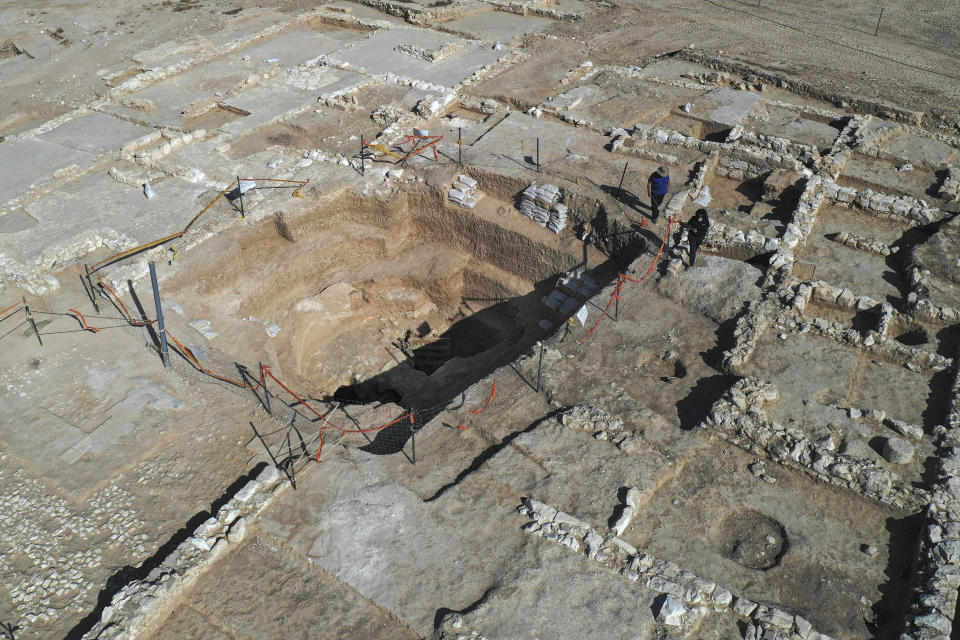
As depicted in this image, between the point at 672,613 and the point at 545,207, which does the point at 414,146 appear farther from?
the point at 672,613

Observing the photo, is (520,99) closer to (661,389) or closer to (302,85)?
(302,85)

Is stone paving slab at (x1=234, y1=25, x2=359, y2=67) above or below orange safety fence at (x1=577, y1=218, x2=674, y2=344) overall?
above

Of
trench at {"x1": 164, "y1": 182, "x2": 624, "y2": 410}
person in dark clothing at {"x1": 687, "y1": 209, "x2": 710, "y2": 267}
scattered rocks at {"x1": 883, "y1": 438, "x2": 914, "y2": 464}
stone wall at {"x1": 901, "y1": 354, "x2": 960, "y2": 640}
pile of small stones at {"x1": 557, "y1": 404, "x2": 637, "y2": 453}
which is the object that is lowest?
trench at {"x1": 164, "y1": 182, "x2": 624, "y2": 410}

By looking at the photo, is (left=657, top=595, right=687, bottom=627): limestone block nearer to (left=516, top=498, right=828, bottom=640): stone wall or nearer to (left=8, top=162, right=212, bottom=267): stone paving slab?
(left=516, top=498, right=828, bottom=640): stone wall

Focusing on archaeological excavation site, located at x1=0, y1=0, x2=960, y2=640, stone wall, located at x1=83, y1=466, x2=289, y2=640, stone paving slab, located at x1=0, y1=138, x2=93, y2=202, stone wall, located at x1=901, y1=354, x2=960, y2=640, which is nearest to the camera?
stone wall, located at x1=901, y1=354, x2=960, y2=640

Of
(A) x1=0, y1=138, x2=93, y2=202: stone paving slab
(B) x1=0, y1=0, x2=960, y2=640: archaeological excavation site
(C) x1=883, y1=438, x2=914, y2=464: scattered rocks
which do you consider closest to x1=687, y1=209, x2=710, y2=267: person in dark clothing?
(B) x1=0, y1=0, x2=960, y2=640: archaeological excavation site

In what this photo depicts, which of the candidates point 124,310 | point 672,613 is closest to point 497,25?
point 124,310

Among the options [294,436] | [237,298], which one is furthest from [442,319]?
[294,436]
